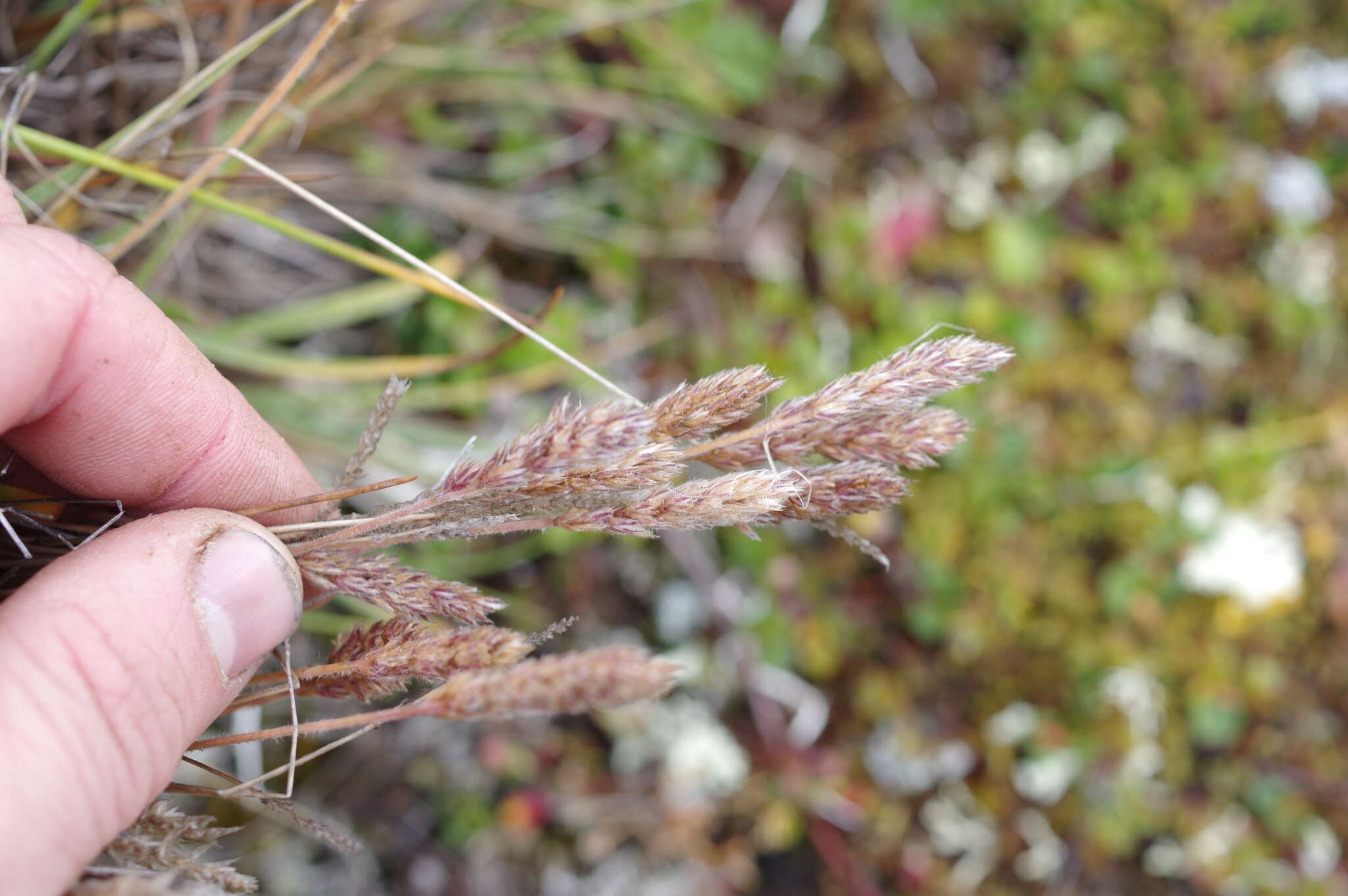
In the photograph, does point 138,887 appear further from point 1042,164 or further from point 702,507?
point 1042,164

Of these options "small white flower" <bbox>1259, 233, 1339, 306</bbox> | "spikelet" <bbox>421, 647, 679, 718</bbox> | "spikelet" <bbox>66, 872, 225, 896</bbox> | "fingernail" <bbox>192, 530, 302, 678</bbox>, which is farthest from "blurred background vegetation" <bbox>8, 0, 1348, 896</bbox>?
"spikelet" <bbox>421, 647, 679, 718</bbox>

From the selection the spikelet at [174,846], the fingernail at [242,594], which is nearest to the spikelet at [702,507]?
the fingernail at [242,594]

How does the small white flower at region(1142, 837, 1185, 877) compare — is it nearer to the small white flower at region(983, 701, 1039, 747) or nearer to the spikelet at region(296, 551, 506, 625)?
the small white flower at region(983, 701, 1039, 747)

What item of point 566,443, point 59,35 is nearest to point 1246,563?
point 566,443

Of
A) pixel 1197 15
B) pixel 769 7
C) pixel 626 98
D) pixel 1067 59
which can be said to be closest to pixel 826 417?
pixel 626 98

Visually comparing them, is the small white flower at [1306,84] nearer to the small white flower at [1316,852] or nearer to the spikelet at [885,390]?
the small white flower at [1316,852]

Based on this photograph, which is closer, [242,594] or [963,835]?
[242,594]
